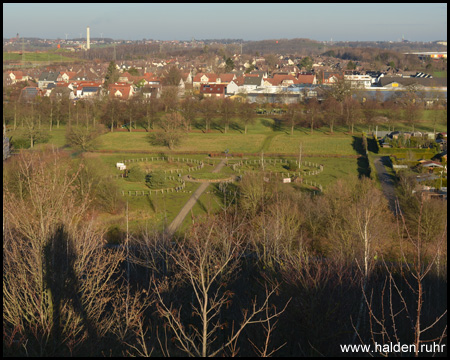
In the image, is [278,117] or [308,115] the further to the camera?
[278,117]

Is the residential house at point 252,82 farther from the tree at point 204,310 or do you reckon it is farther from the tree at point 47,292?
the tree at point 47,292

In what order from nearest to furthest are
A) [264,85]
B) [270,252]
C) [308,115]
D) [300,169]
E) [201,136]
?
[270,252], [300,169], [201,136], [308,115], [264,85]

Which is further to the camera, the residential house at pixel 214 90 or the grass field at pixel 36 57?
the grass field at pixel 36 57

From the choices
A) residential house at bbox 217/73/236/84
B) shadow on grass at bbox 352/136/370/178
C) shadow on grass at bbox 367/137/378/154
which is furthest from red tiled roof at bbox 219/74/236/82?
shadow on grass at bbox 367/137/378/154

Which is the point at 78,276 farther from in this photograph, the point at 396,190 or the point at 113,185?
the point at 396,190

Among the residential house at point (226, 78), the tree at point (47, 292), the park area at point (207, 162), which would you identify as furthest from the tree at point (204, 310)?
the residential house at point (226, 78)

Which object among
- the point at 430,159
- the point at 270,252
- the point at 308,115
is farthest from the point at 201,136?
the point at 270,252

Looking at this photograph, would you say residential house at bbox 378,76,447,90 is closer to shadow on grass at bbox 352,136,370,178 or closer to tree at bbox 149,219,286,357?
shadow on grass at bbox 352,136,370,178
